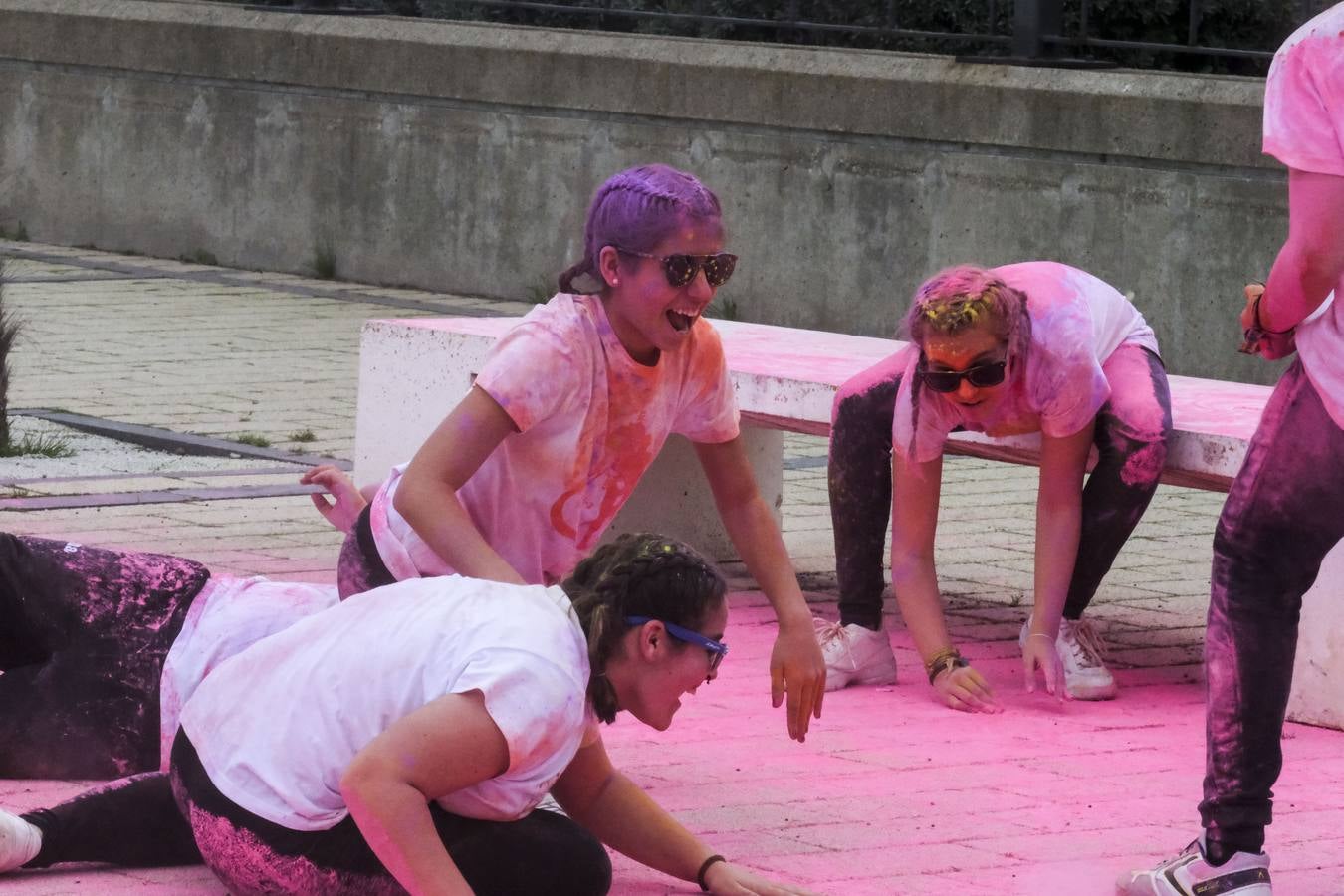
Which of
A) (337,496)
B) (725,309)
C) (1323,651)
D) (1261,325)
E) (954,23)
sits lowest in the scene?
(725,309)

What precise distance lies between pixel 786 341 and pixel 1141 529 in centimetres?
138

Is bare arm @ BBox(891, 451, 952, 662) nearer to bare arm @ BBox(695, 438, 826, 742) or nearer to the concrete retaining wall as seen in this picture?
bare arm @ BBox(695, 438, 826, 742)

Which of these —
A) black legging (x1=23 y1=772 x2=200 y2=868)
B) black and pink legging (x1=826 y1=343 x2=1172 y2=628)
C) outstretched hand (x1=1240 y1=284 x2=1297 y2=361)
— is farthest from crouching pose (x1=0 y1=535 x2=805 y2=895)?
black and pink legging (x1=826 y1=343 x2=1172 y2=628)

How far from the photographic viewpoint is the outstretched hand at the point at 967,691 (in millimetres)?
5492

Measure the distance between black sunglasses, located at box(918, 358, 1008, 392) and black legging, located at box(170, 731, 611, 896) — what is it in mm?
1713

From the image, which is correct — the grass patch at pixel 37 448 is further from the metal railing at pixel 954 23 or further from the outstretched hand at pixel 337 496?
the metal railing at pixel 954 23

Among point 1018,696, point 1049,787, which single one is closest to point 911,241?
point 1018,696

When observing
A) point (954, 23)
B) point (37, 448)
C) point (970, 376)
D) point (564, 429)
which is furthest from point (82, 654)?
point (954, 23)

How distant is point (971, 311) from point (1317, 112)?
1.55 metres

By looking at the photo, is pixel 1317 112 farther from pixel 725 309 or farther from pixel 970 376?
pixel 725 309

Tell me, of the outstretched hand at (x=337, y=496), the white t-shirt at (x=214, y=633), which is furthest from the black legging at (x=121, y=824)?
the outstretched hand at (x=337, y=496)

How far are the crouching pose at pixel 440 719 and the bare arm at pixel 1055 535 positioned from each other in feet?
5.81

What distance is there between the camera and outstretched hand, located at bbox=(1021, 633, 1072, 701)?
18.1 feet

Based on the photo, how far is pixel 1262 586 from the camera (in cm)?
397
